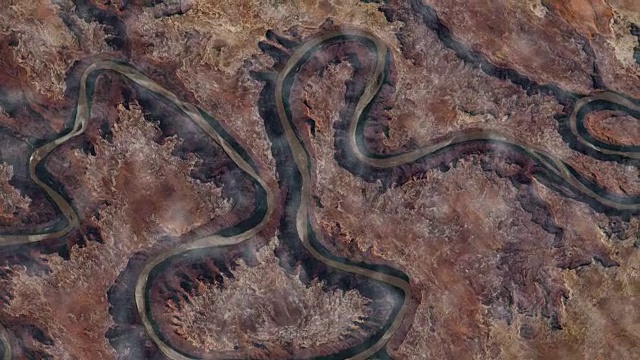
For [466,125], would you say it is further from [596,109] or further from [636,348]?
[636,348]

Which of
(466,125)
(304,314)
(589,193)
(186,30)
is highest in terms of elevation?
(186,30)

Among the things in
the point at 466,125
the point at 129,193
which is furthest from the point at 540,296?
the point at 129,193

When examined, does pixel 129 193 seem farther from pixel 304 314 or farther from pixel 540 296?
pixel 540 296

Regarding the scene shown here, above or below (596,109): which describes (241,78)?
above

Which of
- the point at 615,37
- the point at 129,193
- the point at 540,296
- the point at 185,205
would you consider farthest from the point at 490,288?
the point at 129,193

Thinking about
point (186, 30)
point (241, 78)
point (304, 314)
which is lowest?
point (304, 314)

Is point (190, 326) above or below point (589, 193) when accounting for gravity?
below
